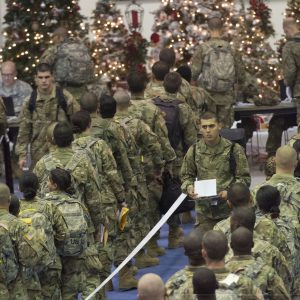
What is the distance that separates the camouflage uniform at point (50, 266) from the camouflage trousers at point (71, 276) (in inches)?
6.6

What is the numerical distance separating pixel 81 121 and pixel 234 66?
6614 millimetres

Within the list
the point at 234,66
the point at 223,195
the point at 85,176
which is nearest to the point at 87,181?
the point at 85,176

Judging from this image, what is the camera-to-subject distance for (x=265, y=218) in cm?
1259

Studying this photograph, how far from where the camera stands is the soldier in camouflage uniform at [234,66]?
21.0 m

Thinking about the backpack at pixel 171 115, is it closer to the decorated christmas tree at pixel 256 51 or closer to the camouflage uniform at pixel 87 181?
the camouflage uniform at pixel 87 181

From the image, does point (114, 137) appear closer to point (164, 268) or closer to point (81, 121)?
point (81, 121)

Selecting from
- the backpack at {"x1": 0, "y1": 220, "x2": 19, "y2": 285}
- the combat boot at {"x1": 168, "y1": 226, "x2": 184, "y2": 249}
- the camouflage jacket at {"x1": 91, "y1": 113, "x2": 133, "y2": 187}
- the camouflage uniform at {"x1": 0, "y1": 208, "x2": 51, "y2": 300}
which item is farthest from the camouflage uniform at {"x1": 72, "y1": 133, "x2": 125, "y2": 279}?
the combat boot at {"x1": 168, "y1": 226, "x2": 184, "y2": 249}

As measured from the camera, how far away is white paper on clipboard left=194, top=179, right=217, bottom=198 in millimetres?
14961

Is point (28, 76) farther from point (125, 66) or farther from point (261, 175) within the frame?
point (261, 175)

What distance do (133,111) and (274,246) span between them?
5005mm

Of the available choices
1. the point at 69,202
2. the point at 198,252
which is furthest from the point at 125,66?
the point at 198,252

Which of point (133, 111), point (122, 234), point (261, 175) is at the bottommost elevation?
point (261, 175)

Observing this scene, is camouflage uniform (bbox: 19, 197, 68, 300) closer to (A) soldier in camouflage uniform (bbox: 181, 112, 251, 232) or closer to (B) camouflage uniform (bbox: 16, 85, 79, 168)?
(A) soldier in camouflage uniform (bbox: 181, 112, 251, 232)

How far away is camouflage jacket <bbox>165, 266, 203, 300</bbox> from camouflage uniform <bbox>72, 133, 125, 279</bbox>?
13.4 feet
